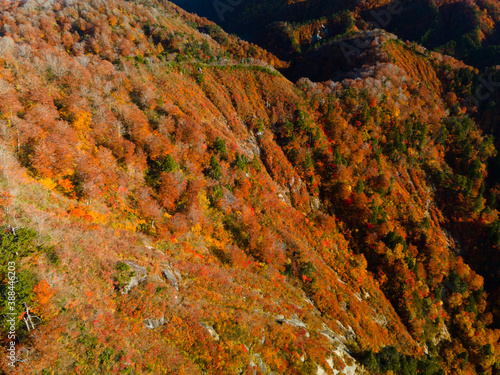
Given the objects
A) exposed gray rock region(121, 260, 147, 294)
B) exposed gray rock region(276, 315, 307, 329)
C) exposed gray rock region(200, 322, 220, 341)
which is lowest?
exposed gray rock region(276, 315, 307, 329)

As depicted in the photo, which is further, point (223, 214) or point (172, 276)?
point (223, 214)

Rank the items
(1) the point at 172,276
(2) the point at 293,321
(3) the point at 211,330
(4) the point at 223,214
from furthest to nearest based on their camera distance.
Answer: (4) the point at 223,214 → (2) the point at 293,321 → (1) the point at 172,276 → (3) the point at 211,330

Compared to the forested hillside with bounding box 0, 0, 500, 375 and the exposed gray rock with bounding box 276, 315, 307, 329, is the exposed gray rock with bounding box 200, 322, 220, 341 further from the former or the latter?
the exposed gray rock with bounding box 276, 315, 307, 329

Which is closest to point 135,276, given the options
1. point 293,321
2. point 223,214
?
point 223,214

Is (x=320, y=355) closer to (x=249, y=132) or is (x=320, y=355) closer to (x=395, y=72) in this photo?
(x=249, y=132)

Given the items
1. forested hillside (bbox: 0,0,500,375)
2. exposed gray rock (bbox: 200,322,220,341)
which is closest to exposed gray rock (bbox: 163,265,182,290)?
forested hillside (bbox: 0,0,500,375)

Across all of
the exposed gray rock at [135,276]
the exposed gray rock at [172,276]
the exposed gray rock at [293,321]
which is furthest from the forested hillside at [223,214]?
the exposed gray rock at [172,276]

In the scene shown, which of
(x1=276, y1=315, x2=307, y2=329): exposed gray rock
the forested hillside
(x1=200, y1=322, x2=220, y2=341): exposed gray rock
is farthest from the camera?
(x1=276, y1=315, x2=307, y2=329): exposed gray rock

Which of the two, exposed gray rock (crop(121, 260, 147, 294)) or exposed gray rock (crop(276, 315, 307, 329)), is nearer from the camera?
exposed gray rock (crop(121, 260, 147, 294))

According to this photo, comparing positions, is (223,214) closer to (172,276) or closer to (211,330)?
(172,276)
